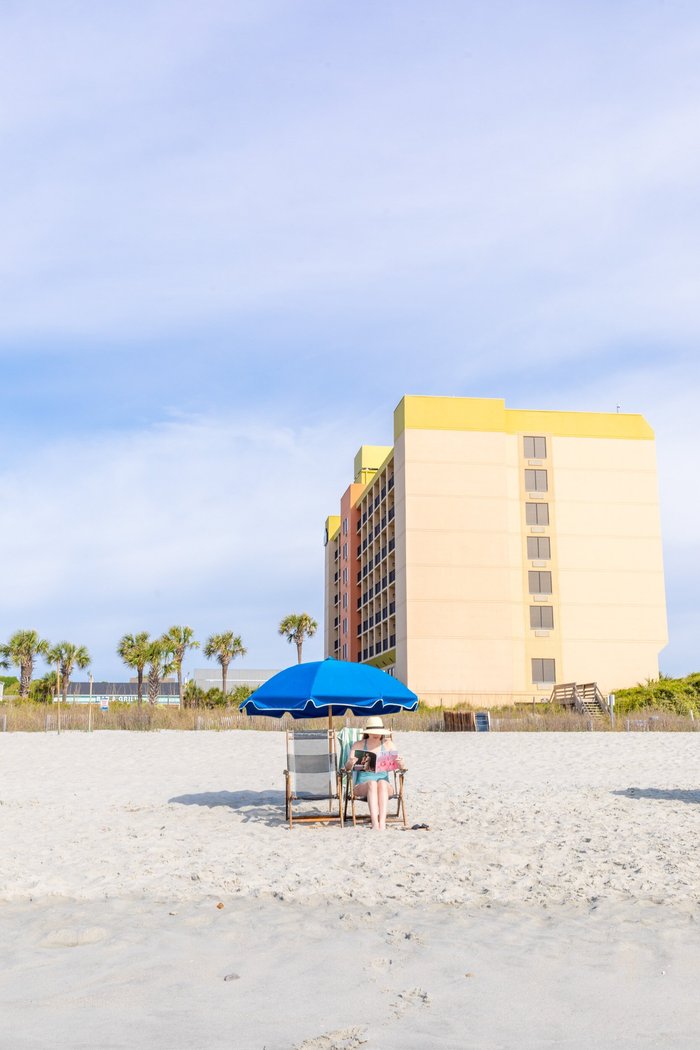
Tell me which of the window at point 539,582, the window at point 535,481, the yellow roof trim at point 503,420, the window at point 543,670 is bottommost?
the window at point 543,670

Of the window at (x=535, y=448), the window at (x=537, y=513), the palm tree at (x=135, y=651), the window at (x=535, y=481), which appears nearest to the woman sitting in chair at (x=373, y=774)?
the window at (x=537, y=513)

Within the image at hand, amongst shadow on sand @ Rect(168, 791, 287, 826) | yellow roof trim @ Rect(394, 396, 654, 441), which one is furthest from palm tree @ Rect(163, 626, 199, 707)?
shadow on sand @ Rect(168, 791, 287, 826)

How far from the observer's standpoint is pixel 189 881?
296 inches

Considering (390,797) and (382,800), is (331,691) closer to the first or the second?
(382,800)

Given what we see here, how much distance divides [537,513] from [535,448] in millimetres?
3400

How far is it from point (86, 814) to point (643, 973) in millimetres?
8145

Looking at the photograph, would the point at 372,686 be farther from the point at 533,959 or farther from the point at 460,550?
the point at 460,550

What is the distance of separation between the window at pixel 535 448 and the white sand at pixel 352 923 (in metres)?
34.3

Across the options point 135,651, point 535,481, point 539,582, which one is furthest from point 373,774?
point 135,651

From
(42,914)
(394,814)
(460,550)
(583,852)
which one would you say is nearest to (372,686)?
(394,814)

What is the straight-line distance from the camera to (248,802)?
12.7m

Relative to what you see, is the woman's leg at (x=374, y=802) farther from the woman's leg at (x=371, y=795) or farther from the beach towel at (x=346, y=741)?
the beach towel at (x=346, y=741)

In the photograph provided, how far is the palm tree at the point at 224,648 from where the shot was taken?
6197cm

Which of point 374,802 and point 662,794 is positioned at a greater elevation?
point 374,802
